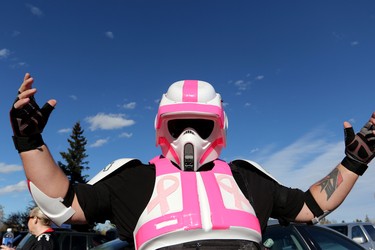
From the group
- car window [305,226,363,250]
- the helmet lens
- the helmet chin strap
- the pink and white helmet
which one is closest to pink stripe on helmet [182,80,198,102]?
the pink and white helmet

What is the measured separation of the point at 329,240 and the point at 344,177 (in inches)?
123

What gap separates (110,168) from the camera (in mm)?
2059

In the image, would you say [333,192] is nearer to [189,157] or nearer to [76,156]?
[189,157]

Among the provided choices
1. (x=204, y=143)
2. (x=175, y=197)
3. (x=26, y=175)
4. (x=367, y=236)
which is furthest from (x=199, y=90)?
(x=367, y=236)

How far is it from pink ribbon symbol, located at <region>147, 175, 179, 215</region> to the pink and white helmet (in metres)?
0.09

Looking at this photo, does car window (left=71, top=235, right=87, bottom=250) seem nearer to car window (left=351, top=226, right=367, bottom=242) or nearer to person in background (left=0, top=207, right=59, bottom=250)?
person in background (left=0, top=207, right=59, bottom=250)

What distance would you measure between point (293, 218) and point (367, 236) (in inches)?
347

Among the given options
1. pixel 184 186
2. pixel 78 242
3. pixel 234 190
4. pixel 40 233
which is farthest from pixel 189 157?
pixel 78 242

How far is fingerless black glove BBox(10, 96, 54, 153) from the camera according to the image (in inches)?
68.7

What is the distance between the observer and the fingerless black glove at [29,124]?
5.73ft

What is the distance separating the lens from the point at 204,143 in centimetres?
211

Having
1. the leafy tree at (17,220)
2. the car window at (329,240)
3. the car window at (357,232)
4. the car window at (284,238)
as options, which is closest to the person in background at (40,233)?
the car window at (284,238)

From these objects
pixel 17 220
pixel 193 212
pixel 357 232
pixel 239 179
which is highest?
pixel 17 220

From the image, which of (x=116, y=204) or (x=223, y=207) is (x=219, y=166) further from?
(x=116, y=204)
